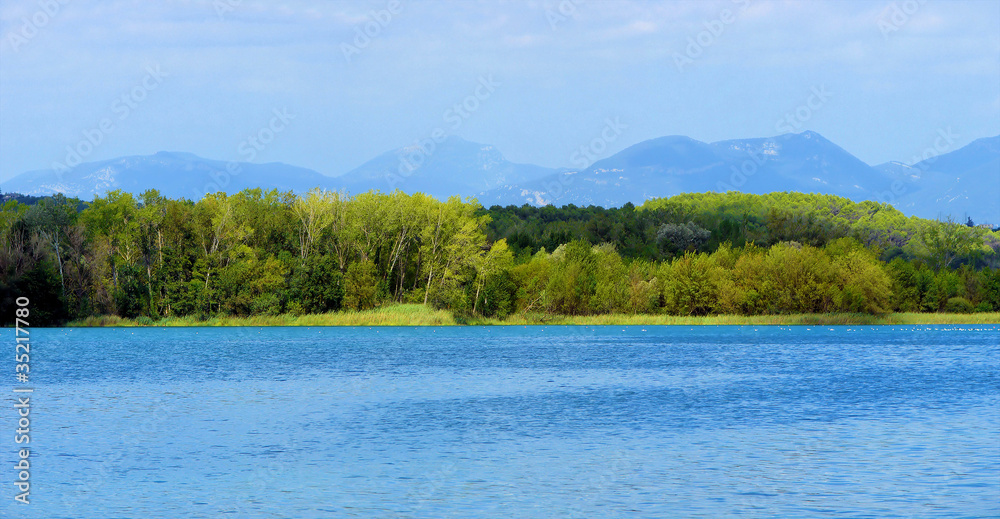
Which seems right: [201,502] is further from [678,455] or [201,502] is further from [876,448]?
[876,448]

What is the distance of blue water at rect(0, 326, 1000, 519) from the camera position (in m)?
17.9

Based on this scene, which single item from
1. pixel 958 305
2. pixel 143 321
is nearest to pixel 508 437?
pixel 143 321

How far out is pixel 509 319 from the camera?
9625cm

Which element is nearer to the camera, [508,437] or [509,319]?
[508,437]

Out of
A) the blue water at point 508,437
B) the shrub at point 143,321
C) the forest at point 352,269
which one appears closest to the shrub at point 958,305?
the forest at point 352,269

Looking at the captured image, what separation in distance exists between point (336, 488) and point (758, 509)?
8.35 meters

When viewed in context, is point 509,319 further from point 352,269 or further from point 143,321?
point 143,321

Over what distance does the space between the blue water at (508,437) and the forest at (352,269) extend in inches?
1394

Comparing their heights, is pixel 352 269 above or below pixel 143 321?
above

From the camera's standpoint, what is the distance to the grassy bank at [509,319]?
87750 mm

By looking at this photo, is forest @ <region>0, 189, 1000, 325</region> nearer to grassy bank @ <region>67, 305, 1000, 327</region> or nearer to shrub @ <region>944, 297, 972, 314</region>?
grassy bank @ <region>67, 305, 1000, 327</region>

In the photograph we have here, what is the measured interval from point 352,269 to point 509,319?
700 inches

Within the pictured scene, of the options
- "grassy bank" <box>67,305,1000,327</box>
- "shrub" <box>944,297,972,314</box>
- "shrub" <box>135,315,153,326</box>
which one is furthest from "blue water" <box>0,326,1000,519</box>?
"shrub" <box>944,297,972,314</box>

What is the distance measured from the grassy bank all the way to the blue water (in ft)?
116
